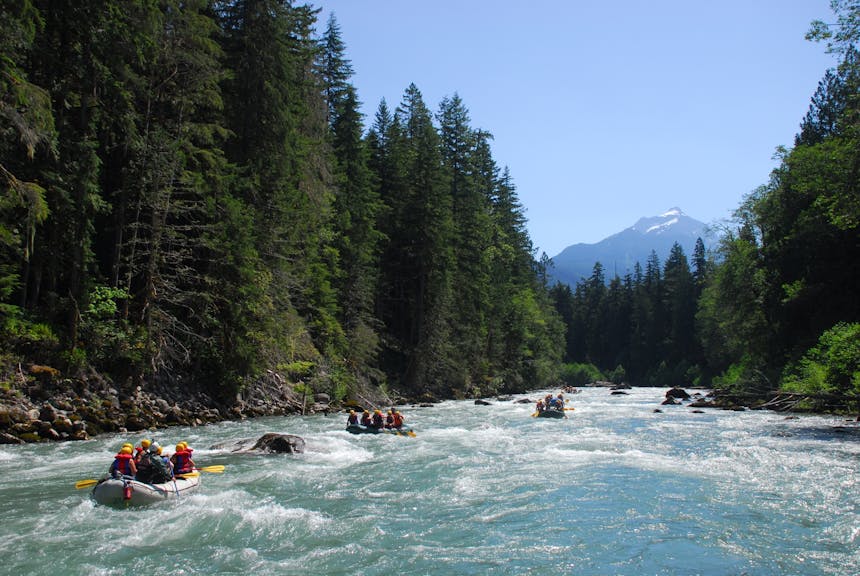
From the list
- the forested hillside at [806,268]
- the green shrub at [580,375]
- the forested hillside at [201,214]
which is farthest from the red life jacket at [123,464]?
the green shrub at [580,375]

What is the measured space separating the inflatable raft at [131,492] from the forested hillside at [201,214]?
6065mm

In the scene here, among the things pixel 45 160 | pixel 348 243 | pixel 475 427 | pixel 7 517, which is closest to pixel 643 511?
pixel 7 517

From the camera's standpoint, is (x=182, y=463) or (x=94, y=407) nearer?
(x=182, y=463)

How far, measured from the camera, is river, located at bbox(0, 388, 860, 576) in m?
7.51

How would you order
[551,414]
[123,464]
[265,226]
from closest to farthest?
1. [123,464]
2. [265,226]
3. [551,414]

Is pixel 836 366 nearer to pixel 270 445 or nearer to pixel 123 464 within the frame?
pixel 270 445

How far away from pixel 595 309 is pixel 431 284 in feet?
236

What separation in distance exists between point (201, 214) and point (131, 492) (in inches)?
537

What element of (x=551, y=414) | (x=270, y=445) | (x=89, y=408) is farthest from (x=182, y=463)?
(x=551, y=414)

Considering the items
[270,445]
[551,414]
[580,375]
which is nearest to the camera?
[270,445]

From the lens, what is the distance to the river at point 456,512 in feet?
24.6

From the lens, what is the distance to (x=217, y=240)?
20172 millimetres

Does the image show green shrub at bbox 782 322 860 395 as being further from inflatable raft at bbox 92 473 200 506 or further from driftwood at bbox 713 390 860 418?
inflatable raft at bbox 92 473 200 506

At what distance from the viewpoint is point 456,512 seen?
992 centimetres
